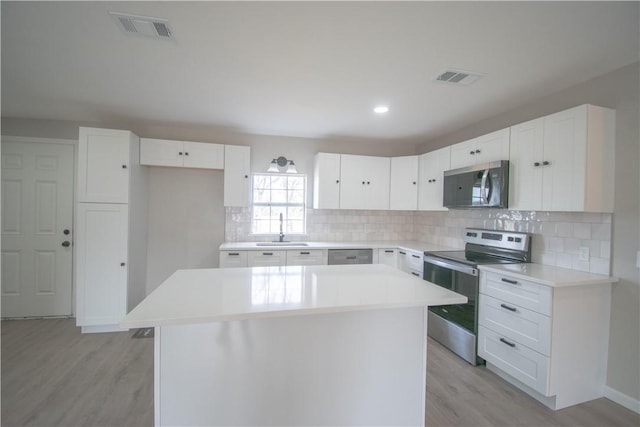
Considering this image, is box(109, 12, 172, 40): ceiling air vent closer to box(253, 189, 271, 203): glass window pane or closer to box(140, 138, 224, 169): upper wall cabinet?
box(140, 138, 224, 169): upper wall cabinet

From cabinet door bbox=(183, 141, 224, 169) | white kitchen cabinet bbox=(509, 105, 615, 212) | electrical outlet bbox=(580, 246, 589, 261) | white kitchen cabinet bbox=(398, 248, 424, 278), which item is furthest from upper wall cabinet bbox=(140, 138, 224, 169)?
electrical outlet bbox=(580, 246, 589, 261)

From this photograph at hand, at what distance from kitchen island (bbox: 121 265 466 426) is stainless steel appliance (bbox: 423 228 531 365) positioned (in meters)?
1.20

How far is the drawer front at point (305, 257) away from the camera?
3581 mm

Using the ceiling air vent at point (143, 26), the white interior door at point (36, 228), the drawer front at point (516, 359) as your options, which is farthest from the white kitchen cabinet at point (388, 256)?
the white interior door at point (36, 228)

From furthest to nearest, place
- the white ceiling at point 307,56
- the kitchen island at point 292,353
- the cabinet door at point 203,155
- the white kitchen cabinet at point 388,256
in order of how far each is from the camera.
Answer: the white kitchen cabinet at point 388,256, the cabinet door at point 203,155, the white ceiling at point 307,56, the kitchen island at point 292,353

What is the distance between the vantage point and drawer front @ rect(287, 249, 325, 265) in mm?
3581

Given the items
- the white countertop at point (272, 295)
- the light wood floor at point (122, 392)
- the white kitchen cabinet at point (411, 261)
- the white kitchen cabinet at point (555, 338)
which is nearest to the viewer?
the white countertop at point (272, 295)

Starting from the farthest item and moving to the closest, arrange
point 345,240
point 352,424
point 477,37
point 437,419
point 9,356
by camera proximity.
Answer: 1. point 345,240
2. point 9,356
3. point 437,419
4. point 477,37
5. point 352,424

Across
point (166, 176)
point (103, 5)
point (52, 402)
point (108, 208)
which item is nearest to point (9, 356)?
point (52, 402)

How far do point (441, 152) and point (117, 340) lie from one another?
13.9ft

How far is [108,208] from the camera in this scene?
319 cm

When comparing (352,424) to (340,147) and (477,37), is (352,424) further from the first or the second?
(340,147)

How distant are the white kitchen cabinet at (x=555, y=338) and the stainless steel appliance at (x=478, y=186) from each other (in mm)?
791

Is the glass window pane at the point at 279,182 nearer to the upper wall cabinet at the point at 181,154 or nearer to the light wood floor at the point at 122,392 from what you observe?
the upper wall cabinet at the point at 181,154
